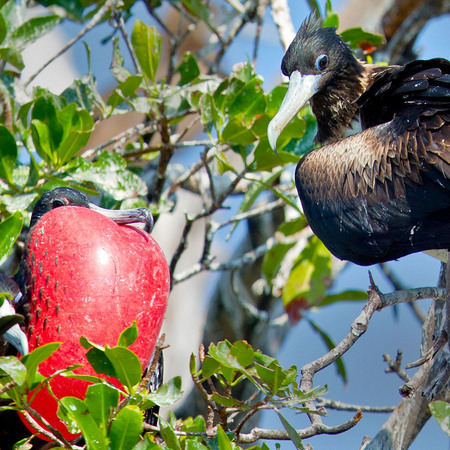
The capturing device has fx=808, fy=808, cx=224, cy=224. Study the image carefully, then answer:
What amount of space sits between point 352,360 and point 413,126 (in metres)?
3.92

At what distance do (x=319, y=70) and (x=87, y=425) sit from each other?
1183mm

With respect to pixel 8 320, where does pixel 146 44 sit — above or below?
above

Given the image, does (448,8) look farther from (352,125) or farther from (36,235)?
(36,235)

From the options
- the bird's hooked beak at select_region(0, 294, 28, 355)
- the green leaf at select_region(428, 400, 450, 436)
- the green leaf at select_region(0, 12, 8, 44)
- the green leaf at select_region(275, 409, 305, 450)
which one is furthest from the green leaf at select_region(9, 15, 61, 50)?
the green leaf at select_region(428, 400, 450, 436)

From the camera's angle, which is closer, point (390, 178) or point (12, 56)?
point (390, 178)

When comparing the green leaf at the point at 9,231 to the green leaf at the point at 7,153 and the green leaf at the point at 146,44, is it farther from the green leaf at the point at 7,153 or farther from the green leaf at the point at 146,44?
the green leaf at the point at 146,44

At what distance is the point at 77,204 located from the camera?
1.71m

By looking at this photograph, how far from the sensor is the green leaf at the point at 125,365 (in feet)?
4.06

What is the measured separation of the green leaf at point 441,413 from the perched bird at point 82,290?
523 millimetres

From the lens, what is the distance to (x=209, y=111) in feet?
6.45

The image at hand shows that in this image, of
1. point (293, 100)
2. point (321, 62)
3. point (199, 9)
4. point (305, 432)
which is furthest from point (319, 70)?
point (305, 432)

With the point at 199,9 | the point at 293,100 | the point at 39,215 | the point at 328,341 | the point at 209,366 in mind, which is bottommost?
the point at 328,341

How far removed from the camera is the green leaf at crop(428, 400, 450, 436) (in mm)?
1212

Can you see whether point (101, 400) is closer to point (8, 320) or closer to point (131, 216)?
point (8, 320)
